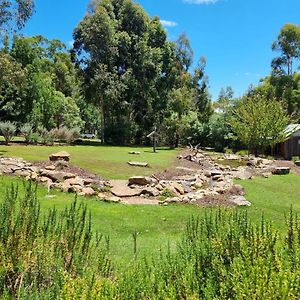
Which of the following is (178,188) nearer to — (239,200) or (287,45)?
(239,200)

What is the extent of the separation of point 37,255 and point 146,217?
18.1ft

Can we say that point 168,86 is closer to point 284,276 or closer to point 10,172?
point 10,172

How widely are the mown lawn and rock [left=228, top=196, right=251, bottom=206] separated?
218 millimetres

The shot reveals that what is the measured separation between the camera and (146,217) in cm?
860

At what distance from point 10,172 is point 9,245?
29.3ft

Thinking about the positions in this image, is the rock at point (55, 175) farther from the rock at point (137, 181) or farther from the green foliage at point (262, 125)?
the green foliage at point (262, 125)

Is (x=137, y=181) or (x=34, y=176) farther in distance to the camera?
(x=137, y=181)

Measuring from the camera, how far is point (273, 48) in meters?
40.6

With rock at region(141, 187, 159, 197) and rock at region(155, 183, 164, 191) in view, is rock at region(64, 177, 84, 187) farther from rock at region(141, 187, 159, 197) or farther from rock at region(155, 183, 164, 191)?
rock at region(155, 183, 164, 191)

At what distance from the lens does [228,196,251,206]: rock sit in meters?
10.1

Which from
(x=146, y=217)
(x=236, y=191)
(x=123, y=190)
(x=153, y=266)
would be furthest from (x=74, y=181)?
(x=153, y=266)

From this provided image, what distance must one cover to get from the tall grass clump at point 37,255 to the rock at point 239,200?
22.7ft

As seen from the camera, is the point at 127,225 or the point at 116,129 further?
the point at 116,129

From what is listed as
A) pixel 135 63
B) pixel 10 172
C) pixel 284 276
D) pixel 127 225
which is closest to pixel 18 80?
pixel 10 172
